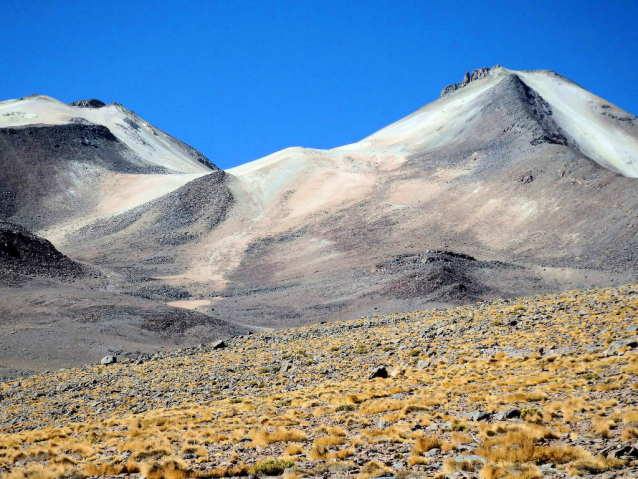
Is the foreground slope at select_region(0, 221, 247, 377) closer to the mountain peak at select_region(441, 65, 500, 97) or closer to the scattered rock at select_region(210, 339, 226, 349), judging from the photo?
the scattered rock at select_region(210, 339, 226, 349)

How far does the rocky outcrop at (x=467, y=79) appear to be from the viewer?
185 metres

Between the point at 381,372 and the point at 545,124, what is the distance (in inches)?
4543

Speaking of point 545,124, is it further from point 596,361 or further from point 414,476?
point 414,476

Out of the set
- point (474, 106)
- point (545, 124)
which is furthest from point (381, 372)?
point (474, 106)

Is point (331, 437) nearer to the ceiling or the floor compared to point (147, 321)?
nearer to the floor

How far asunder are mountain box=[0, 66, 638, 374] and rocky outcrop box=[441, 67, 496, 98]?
2874cm

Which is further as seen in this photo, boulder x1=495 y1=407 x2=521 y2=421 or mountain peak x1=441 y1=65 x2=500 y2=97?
mountain peak x1=441 y1=65 x2=500 y2=97

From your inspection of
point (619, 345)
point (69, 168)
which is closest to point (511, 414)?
point (619, 345)

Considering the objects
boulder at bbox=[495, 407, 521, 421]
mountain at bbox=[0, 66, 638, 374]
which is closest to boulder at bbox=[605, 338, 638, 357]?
boulder at bbox=[495, 407, 521, 421]

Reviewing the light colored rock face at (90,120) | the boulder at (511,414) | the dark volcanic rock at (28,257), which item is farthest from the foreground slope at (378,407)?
the light colored rock face at (90,120)

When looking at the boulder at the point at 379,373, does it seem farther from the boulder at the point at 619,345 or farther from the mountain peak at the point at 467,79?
the mountain peak at the point at 467,79

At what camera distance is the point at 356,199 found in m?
112

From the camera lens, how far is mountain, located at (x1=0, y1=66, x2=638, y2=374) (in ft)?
230

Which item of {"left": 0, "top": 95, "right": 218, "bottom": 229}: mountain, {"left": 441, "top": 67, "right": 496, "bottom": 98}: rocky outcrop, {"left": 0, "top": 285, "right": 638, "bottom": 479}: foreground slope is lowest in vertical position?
{"left": 0, "top": 285, "right": 638, "bottom": 479}: foreground slope
